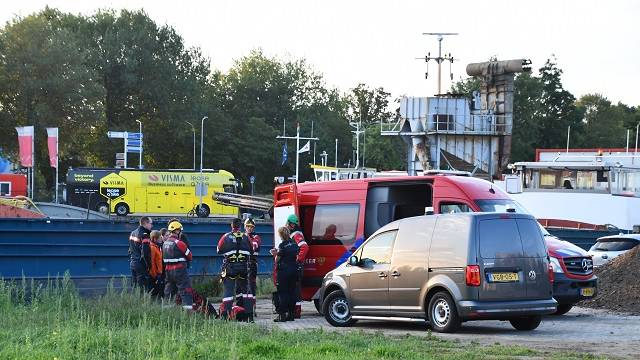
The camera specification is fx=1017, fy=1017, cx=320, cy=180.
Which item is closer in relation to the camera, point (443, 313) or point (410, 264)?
point (443, 313)

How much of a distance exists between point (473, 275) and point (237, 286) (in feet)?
15.6

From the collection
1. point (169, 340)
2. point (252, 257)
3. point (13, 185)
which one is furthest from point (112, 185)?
point (169, 340)

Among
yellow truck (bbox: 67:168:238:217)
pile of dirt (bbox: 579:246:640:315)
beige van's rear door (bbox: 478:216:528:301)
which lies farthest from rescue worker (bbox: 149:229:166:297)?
yellow truck (bbox: 67:168:238:217)

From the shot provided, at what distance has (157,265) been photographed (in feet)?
66.2

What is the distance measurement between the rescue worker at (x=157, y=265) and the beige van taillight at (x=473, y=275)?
728 centimetres

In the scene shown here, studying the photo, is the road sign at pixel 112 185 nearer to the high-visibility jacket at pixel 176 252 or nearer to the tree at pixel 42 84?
the tree at pixel 42 84

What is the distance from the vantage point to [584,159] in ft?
171

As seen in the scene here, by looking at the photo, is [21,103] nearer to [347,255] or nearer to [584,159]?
[584,159]

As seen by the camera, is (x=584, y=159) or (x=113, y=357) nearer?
(x=113, y=357)

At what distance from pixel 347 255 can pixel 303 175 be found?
84239 mm

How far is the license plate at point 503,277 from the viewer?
49.4ft

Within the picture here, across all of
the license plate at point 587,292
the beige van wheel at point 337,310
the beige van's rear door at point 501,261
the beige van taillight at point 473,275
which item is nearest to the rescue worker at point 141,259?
the beige van wheel at point 337,310

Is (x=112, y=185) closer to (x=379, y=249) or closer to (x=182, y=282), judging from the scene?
(x=182, y=282)

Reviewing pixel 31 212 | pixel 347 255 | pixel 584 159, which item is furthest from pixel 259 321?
pixel 584 159
